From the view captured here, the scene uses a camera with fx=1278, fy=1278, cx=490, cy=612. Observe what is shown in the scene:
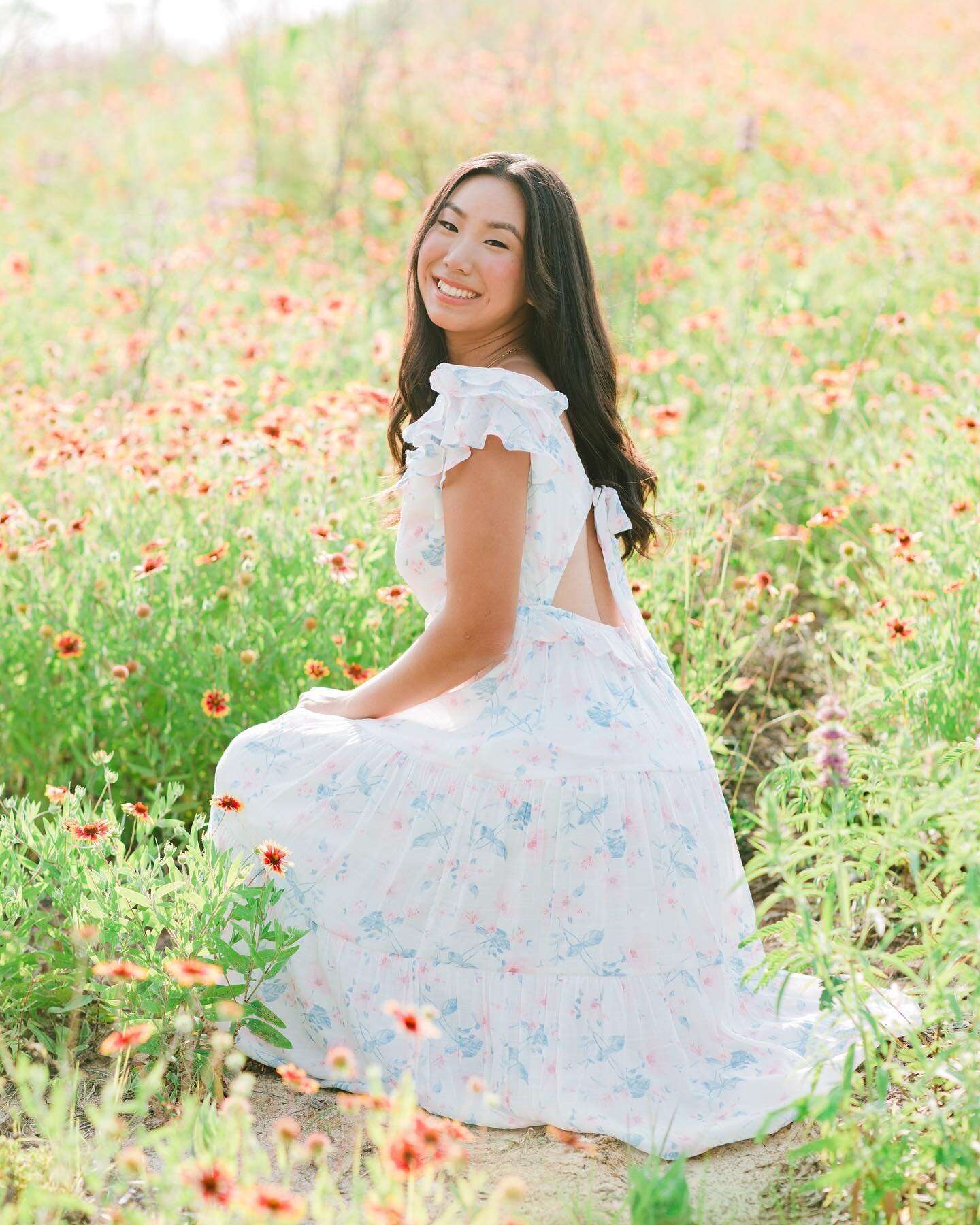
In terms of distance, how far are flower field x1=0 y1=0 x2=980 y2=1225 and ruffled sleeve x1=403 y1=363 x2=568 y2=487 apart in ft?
2.16

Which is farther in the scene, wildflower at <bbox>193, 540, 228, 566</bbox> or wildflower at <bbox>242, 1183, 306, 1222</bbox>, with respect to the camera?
wildflower at <bbox>193, 540, 228, 566</bbox>

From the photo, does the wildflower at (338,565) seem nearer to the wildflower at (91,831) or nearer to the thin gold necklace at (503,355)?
the thin gold necklace at (503,355)

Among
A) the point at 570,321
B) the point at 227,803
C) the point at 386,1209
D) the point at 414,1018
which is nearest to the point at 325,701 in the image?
the point at 227,803

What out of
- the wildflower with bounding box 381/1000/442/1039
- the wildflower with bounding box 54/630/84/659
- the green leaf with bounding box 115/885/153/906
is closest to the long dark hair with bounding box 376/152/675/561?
the wildflower with bounding box 54/630/84/659

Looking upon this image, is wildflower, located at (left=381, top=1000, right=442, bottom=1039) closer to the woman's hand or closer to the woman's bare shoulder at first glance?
the woman's hand

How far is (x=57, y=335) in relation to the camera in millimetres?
5160

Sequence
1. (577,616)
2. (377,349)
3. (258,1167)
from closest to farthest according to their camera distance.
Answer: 1. (258,1167)
2. (577,616)
3. (377,349)

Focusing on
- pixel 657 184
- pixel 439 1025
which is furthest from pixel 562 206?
pixel 657 184

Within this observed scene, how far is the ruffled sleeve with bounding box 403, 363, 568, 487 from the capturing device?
2088 mm

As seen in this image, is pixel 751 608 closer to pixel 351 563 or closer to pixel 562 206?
pixel 351 563

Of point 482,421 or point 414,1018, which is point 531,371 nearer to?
point 482,421

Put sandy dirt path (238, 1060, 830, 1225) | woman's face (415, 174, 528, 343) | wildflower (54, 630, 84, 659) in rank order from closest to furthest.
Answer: sandy dirt path (238, 1060, 830, 1225) < woman's face (415, 174, 528, 343) < wildflower (54, 630, 84, 659)

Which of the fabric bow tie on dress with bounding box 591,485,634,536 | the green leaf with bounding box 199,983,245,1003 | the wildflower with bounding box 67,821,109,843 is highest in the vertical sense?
the fabric bow tie on dress with bounding box 591,485,634,536

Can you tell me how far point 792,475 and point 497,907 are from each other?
248cm
